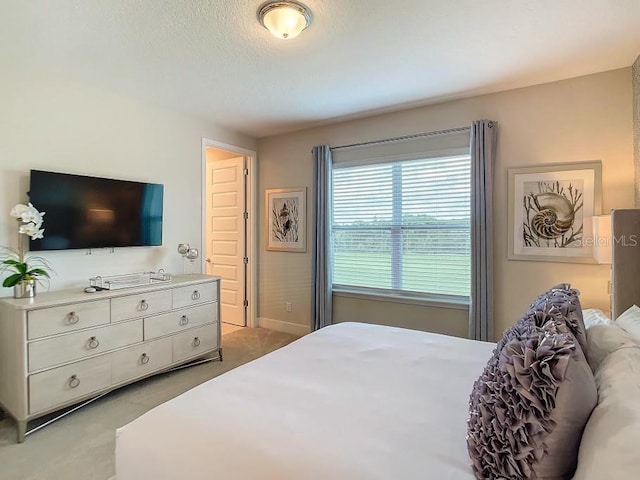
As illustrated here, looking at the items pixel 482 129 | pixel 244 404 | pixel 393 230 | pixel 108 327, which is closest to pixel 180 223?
pixel 108 327

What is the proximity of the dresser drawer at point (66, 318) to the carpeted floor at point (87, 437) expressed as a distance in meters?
0.65

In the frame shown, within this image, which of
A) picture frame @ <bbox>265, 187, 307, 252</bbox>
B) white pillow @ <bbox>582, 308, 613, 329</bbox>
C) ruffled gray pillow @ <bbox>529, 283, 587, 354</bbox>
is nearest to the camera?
ruffled gray pillow @ <bbox>529, 283, 587, 354</bbox>

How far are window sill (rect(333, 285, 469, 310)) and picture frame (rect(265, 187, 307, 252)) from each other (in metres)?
0.79

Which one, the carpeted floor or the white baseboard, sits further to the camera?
the white baseboard

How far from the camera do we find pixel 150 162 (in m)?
3.55

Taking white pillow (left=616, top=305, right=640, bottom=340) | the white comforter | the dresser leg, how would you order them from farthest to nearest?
1. the dresser leg
2. white pillow (left=616, top=305, right=640, bottom=340)
3. the white comforter

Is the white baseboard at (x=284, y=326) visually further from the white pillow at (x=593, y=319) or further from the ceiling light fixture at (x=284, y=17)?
the ceiling light fixture at (x=284, y=17)

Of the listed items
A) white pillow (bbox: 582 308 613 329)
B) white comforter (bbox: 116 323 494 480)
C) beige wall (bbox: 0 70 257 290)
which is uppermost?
beige wall (bbox: 0 70 257 290)

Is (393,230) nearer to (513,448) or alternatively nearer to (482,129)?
(482,129)

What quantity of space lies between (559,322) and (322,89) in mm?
2689

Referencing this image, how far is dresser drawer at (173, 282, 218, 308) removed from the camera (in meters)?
3.24

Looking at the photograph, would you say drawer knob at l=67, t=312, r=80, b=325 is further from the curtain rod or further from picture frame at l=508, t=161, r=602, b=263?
picture frame at l=508, t=161, r=602, b=263

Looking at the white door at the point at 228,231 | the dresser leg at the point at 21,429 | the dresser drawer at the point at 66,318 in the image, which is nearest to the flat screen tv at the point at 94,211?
the dresser drawer at the point at 66,318

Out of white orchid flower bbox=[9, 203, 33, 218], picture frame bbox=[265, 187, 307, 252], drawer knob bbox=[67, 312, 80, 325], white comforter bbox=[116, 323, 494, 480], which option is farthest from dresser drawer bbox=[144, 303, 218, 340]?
white comforter bbox=[116, 323, 494, 480]
